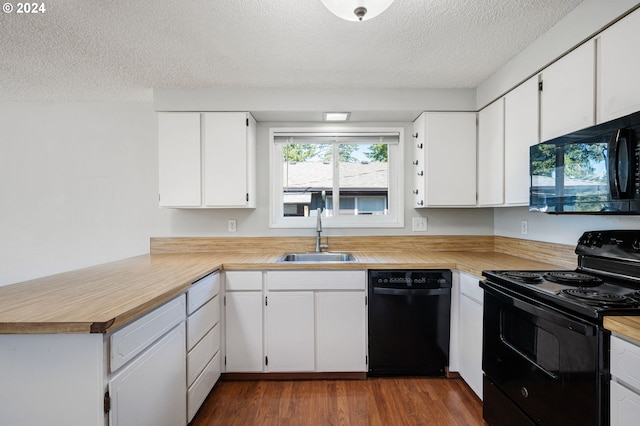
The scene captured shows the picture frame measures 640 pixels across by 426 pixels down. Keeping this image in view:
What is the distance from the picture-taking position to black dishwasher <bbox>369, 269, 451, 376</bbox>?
2105mm

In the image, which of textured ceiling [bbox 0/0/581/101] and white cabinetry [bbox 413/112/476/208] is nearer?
textured ceiling [bbox 0/0/581/101]

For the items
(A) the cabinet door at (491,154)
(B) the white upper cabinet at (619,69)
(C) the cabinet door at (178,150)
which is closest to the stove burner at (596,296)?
(B) the white upper cabinet at (619,69)

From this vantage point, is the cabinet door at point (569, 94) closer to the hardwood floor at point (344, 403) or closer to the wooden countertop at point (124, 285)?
the wooden countertop at point (124, 285)

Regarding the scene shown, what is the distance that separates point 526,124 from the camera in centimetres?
185

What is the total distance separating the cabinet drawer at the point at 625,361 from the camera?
2.91 ft

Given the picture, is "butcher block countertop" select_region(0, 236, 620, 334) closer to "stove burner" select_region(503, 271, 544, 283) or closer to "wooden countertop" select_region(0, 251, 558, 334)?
"wooden countertop" select_region(0, 251, 558, 334)

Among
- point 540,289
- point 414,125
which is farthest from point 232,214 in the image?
point 540,289

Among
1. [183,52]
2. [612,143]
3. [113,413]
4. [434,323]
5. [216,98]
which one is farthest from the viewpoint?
[216,98]

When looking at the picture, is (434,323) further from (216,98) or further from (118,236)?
(118,236)

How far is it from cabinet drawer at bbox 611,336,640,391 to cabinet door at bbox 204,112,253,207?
2225mm

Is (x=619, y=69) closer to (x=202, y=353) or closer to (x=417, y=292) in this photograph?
(x=417, y=292)

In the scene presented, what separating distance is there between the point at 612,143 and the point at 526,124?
75 cm

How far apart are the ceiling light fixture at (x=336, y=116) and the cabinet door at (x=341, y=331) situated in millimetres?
1462

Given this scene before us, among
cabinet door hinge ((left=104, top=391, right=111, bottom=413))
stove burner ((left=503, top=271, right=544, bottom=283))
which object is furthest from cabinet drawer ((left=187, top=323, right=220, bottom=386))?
stove burner ((left=503, top=271, right=544, bottom=283))
